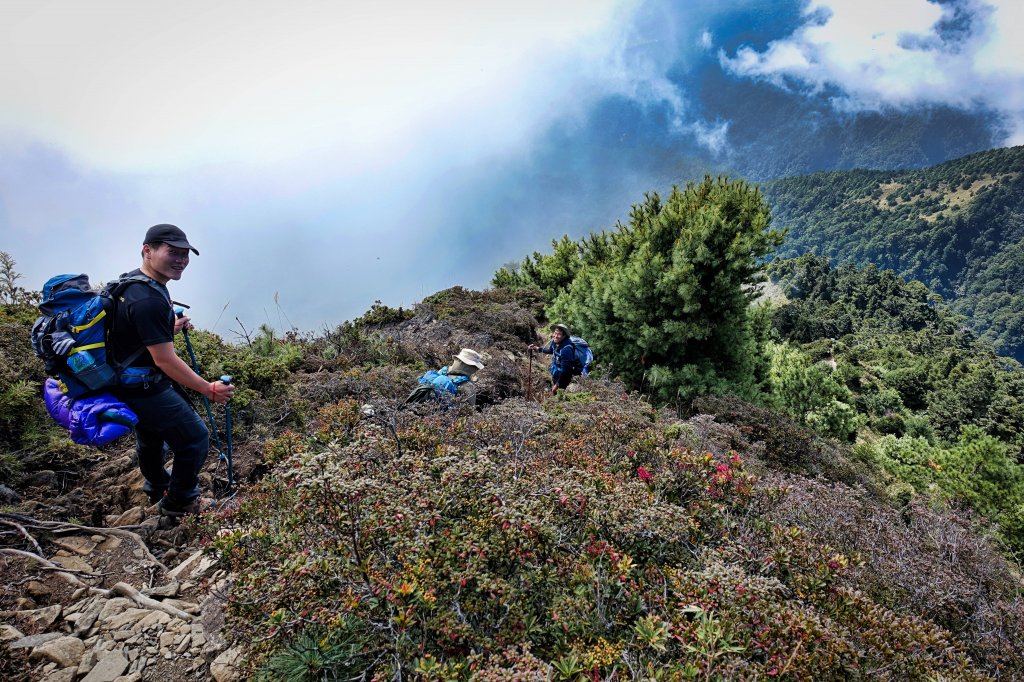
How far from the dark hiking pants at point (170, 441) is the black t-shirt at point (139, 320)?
323mm

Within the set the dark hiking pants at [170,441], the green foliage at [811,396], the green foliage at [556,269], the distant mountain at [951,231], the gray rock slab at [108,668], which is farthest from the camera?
the distant mountain at [951,231]

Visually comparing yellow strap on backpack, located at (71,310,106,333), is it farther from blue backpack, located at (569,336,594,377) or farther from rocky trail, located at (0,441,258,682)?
blue backpack, located at (569,336,594,377)

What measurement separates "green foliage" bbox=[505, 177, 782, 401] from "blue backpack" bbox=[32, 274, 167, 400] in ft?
28.1

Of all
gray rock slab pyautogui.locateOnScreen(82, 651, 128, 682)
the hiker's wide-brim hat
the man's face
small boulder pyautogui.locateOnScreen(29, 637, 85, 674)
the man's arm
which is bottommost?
gray rock slab pyautogui.locateOnScreen(82, 651, 128, 682)

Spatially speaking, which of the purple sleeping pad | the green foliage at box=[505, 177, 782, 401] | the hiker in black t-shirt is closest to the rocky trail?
the hiker in black t-shirt

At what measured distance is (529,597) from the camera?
2.20m

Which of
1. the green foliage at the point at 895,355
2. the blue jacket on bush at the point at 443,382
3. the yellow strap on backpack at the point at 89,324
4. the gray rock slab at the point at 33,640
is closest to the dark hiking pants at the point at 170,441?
the yellow strap on backpack at the point at 89,324

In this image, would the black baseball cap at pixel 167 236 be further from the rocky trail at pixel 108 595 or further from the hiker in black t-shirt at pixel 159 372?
the rocky trail at pixel 108 595

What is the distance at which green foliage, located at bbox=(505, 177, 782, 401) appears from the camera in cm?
897

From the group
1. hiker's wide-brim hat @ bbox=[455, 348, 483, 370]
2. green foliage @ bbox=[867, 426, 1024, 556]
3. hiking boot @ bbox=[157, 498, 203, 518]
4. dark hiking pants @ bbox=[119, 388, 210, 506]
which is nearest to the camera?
dark hiking pants @ bbox=[119, 388, 210, 506]

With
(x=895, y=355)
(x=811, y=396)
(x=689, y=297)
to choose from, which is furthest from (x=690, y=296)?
(x=895, y=355)

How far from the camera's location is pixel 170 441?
322 cm

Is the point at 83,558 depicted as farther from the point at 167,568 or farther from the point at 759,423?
the point at 759,423

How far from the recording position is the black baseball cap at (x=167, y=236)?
2.88 meters
